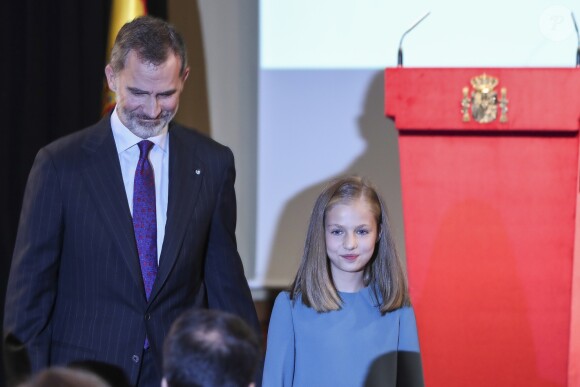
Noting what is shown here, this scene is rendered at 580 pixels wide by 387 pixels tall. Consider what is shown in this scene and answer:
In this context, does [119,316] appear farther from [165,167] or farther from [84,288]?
[165,167]

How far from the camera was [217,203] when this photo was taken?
9.50 ft

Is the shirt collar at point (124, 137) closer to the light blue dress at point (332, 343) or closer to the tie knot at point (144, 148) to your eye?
the tie knot at point (144, 148)

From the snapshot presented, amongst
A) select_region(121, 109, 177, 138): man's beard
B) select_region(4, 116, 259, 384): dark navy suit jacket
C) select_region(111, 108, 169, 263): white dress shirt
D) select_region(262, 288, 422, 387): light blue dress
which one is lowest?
select_region(262, 288, 422, 387): light blue dress

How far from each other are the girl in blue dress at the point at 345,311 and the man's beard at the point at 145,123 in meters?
0.48

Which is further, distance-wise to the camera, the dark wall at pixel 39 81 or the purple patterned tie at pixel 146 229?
the dark wall at pixel 39 81

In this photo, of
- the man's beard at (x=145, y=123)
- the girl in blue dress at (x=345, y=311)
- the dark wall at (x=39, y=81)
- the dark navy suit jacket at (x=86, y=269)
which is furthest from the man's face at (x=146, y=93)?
the dark wall at (x=39, y=81)

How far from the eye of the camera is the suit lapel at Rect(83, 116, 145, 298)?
2.69 meters

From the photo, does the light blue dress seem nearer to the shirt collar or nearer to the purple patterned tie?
the purple patterned tie

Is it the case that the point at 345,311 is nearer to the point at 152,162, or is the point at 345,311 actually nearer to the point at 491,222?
the point at 152,162

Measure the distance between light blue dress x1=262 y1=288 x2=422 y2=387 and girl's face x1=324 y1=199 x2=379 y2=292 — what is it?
0.43ft

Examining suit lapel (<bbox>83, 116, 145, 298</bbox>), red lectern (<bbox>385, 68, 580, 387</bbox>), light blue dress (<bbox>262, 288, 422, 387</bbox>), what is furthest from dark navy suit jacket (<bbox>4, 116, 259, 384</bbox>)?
red lectern (<bbox>385, 68, 580, 387</bbox>)

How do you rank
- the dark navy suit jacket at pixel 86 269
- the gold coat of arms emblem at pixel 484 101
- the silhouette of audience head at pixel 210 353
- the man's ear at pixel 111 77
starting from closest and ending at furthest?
the silhouette of audience head at pixel 210 353
the dark navy suit jacket at pixel 86 269
the man's ear at pixel 111 77
the gold coat of arms emblem at pixel 484 101

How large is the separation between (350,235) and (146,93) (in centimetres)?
66

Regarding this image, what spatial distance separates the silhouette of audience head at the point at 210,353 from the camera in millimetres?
1736
